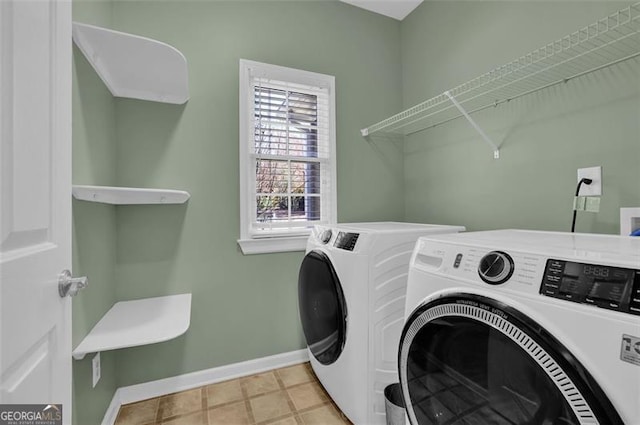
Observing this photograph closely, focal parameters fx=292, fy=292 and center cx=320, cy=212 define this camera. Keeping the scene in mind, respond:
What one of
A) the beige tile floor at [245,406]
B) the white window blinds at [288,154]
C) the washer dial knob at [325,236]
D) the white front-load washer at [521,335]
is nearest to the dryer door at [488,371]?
the white front-load washer at [521,335]

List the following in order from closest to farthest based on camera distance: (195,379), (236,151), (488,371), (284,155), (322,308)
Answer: (488,371)
(322,308)
(195,379)
(236,151)
(284,155)

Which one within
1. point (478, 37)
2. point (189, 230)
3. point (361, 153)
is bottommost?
point (189, 230)

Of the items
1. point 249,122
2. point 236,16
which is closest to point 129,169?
point 249,122

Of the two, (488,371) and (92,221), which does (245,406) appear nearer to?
(92,221)

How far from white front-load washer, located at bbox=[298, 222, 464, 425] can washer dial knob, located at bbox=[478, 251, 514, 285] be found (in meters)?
0.55

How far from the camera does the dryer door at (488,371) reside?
1.84ft

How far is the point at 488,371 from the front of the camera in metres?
0.72

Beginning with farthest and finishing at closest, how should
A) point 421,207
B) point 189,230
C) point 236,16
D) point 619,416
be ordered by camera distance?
point 421,207 → point 236,16 → point 189,230 → point 619,416

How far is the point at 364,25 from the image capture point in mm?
2279

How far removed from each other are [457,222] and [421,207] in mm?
355

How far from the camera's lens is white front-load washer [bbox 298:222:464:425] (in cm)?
126
